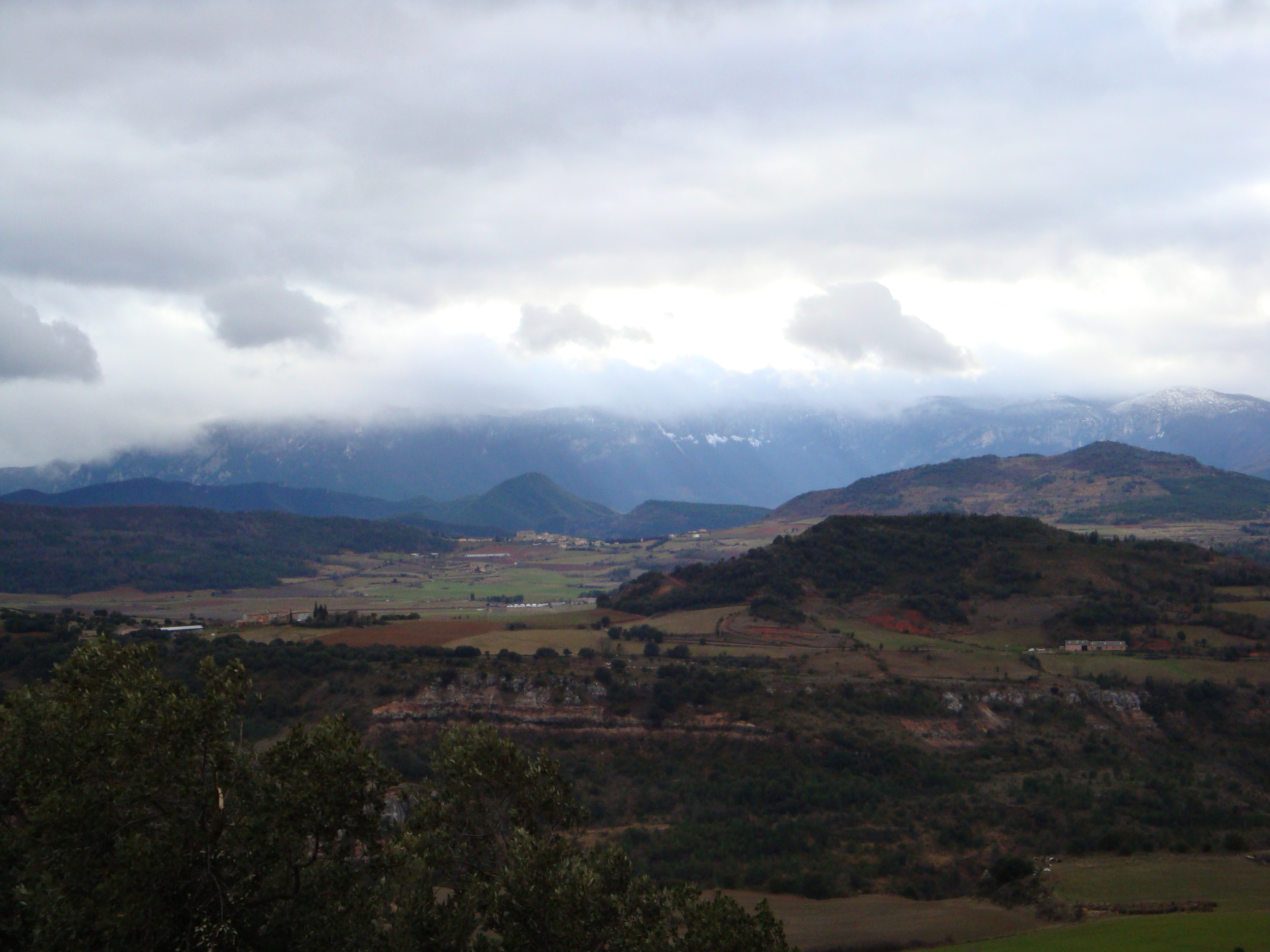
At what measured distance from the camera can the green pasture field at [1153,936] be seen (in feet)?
94.8

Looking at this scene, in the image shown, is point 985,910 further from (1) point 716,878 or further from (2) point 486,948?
(2) point 486,948

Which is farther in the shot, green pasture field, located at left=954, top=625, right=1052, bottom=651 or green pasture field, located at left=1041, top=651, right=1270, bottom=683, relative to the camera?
green pasture field, located at left=954, top=625, right=1052, bottom=651

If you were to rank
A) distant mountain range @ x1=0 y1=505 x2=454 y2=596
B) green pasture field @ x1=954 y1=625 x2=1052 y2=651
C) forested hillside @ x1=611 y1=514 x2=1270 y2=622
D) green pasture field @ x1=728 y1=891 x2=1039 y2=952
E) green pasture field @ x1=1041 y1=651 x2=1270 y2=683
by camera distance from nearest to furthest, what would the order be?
1. green pasture field @ x1=728 y1=891 x2=1039 y2=952
2. green pasture field @ x1=1041 y1=651 x2=1270 y2=683
3. green pasture field @ x1=954 y1=625 x2=1052 y2=651
4. forested hillside @ x1=611 y1=514 x2=1270 y2=622
5. distant mountain range @ x1=0 y1=505 x2=454 y2=596

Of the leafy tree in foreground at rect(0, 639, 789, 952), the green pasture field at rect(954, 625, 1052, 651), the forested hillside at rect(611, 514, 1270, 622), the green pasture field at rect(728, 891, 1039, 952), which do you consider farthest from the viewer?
the forested hillside at rect(611, 514, 1270, 622)

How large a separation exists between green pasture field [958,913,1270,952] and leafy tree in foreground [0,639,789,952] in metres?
16.4

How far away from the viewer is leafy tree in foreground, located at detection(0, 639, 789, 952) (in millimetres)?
18516

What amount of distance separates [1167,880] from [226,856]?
3884 centimetres

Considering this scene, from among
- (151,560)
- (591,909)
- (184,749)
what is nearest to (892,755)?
(591,909)

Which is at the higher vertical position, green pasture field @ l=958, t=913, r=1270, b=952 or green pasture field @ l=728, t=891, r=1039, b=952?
green pasture field @ l=958, t=913, r=1270, b=952

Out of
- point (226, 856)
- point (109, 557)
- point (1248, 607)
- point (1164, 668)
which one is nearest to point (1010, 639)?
point (1164, 668)

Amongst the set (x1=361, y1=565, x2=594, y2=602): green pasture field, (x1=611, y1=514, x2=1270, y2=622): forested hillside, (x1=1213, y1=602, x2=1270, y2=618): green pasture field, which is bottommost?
(x1=361, y1=565, x2=594, y2=602): green pasture field

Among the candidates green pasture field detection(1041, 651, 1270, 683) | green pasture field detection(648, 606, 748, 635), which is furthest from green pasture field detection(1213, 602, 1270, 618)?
green pasture field detection(648, 606, 748, 635)

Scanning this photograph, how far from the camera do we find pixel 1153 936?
31.0 m

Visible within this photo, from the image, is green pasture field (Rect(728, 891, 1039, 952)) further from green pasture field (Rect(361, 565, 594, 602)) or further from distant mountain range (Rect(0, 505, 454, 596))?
distant mountain range (Rect(0, 505, 454, 596))
